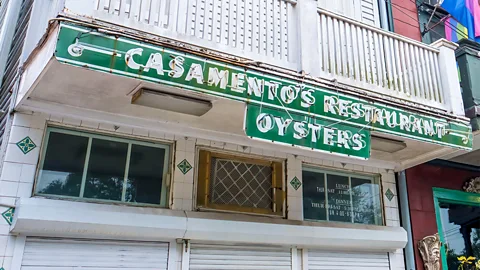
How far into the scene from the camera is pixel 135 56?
367 cm

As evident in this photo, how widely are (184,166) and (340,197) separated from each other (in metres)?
2.56

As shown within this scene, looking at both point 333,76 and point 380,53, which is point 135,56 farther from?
point 380,53

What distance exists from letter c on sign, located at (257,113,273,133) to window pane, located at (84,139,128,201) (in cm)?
180

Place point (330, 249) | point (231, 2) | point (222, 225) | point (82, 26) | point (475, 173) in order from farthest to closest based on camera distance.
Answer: point (475, 173), point (330, 249), point (222, 225), point (231, 2), point (82, 26)

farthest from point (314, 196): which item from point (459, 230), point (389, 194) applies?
point (459, 230)

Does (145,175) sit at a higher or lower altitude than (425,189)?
lower

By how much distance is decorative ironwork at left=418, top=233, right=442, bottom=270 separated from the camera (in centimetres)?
632

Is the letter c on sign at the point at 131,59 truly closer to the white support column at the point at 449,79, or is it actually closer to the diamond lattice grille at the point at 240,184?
the diamond lattice grille at the point at 240,184

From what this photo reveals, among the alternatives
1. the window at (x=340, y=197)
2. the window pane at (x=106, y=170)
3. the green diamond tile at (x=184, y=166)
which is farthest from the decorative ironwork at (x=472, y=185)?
the window pane at (x=106, y=170)

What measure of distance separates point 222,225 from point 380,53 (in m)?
3.12

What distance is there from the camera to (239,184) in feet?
17.8

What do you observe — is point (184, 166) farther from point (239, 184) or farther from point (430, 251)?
point (430, 251)

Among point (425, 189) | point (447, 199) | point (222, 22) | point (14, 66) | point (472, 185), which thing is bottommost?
point (447, 199)

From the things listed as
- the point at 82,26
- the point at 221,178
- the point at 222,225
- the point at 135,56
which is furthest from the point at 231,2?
the point at 222,225
